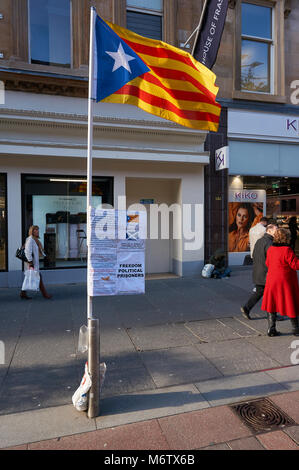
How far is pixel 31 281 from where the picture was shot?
732cm

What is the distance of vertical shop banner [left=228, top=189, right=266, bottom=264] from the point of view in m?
11.2

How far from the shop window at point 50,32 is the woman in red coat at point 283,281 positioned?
7918 mm

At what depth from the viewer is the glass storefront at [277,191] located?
37.1ft

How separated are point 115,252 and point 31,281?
4712mm

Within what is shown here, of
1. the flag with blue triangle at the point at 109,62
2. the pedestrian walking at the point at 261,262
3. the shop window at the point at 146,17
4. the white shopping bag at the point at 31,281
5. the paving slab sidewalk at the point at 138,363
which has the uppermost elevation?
the shop window at the point at 146,17

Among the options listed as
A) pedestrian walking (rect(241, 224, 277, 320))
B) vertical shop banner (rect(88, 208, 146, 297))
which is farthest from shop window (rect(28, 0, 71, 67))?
vertical shop banner (rect(88, 208, 146, 297))

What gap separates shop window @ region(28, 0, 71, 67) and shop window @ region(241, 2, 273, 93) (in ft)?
19.5

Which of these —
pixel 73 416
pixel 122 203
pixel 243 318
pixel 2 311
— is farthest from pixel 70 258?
pixel 73 416

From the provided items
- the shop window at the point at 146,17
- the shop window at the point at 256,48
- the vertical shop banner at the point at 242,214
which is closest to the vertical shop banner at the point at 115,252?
the vertical shop banner at the point at 242,214

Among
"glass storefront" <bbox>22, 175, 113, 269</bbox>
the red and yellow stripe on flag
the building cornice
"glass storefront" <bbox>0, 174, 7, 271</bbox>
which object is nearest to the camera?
the red and yellow stripe on flag

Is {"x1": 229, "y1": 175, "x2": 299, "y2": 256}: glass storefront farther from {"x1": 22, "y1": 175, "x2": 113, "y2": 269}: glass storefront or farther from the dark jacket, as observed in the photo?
the dark jacket

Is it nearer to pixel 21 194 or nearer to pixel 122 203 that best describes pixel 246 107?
pixel 122 203

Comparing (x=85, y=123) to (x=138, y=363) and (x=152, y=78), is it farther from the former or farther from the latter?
(x=138, y=363)

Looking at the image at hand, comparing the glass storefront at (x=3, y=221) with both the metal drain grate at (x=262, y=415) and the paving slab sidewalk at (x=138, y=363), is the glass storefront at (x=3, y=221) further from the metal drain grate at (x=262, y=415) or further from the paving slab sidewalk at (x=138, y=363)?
the metal drain grate at (x=262, y=415)
